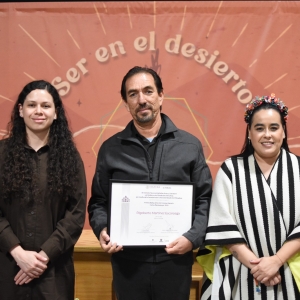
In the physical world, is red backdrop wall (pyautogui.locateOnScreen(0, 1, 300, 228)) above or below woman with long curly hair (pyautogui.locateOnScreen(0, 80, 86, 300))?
above

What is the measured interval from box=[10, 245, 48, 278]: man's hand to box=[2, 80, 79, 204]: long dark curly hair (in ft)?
0.75

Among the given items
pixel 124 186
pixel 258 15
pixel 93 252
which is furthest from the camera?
pixel 258 15

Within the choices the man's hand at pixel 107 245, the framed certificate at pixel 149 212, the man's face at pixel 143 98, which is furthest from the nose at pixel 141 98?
the man's hand at pixel 107 245

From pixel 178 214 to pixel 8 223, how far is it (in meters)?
0.79

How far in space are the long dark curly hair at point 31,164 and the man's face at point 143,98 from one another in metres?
0.36

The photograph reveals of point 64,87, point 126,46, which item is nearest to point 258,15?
point 126,46

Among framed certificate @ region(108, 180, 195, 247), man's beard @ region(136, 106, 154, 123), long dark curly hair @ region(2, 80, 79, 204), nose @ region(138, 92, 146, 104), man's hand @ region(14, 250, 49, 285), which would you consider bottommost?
man's hand @ region(14, 250, 49, 285)

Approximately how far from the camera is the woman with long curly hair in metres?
1.93

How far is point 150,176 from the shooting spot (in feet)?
6.60

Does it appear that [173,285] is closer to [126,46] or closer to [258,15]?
[126,46]

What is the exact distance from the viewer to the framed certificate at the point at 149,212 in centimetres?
193

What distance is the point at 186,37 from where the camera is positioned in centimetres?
316

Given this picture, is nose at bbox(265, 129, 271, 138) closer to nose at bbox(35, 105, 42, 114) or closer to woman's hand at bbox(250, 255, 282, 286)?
woman's hand at bbox(250, 255, 282, 286)

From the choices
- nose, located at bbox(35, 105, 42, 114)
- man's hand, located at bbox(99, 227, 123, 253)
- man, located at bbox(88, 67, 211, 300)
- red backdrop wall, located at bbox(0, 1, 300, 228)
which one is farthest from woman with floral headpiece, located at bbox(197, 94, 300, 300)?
red backdrop wall, located at bbox(0, 1, 300, 228)
